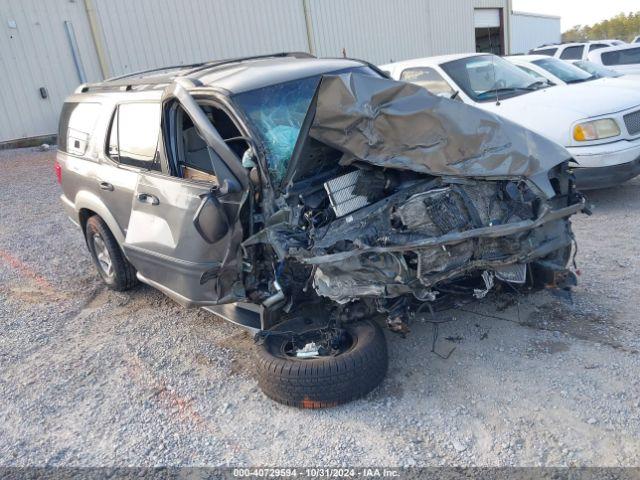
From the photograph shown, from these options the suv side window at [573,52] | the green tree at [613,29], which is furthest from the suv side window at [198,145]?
the green tree at [613,29]

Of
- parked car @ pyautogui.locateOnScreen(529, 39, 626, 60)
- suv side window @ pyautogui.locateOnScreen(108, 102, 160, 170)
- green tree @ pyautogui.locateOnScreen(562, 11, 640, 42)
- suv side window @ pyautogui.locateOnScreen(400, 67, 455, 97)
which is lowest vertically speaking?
green tree @ pyautogui.locateOnScreen(562, 11, 640, 42)

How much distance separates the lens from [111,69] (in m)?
13.6

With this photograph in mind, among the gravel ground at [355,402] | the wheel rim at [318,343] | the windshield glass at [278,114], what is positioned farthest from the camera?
the windshield glass at [278,114]

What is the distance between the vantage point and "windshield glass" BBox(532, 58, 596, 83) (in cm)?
789

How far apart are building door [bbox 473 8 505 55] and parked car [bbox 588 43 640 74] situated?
42.0 feet

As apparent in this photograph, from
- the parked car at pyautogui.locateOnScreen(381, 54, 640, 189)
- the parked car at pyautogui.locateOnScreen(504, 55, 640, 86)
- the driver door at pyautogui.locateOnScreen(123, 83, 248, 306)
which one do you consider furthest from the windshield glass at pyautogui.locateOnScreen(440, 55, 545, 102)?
the driver door at pyautogui.locateOnScreen(123, 83, 248, 306)

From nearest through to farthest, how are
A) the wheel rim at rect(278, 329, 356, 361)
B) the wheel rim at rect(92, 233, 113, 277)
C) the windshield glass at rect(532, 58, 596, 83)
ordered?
the wheel rim at rect(278, 329, 356, 361), the wheel rim at rect(92, 233, 113, 277), the windshield glass at rect(532, 58, 596, 83)

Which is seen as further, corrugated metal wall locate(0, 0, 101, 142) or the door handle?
corrugated metal wall locate(0, 0, 101, 142)

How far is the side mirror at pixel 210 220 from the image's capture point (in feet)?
10.7

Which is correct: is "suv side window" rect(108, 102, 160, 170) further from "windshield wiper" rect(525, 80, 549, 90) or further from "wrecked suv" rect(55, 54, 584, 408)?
"windshield wiper" rect(525, 80, 549, 90)

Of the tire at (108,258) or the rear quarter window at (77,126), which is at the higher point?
the rear quarter window at (77,126)

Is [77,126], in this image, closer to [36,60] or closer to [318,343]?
[318,343]

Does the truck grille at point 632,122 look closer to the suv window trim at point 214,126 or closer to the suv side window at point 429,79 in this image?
the suv side window at point 429,79

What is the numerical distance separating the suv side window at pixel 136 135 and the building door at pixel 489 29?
23569 mm
